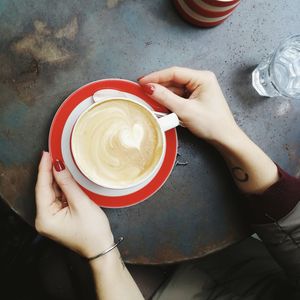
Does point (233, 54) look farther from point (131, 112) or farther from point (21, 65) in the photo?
point (21, 65)

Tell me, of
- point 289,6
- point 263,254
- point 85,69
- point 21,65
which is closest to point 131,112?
point 85,69

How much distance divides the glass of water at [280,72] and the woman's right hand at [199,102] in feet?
0.44

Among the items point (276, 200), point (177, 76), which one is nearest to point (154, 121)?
point (177, 76)

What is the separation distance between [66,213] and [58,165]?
0.11m

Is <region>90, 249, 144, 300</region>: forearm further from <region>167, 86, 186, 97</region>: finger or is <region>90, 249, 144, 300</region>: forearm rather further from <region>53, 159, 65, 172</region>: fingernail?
<region>167, 86, 186, 97</region>: finger

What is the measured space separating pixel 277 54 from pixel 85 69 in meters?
0.48

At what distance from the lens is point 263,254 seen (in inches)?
49.1

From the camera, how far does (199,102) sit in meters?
0.94

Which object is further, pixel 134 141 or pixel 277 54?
pixel 277 54

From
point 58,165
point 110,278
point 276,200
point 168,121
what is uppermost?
point 168,121

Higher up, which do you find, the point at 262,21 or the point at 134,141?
the point at 262,21

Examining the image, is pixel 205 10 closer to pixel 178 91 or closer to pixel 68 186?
pixel 178 91

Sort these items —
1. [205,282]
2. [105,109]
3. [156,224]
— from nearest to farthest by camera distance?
[105,109] → [156,224] → [205,282]

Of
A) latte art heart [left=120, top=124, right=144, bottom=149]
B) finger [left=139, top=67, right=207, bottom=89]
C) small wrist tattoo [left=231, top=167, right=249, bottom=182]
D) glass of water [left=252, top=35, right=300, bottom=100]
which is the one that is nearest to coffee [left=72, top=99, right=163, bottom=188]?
latte art heart [left=120, top=124, right=144, bottom=149]
